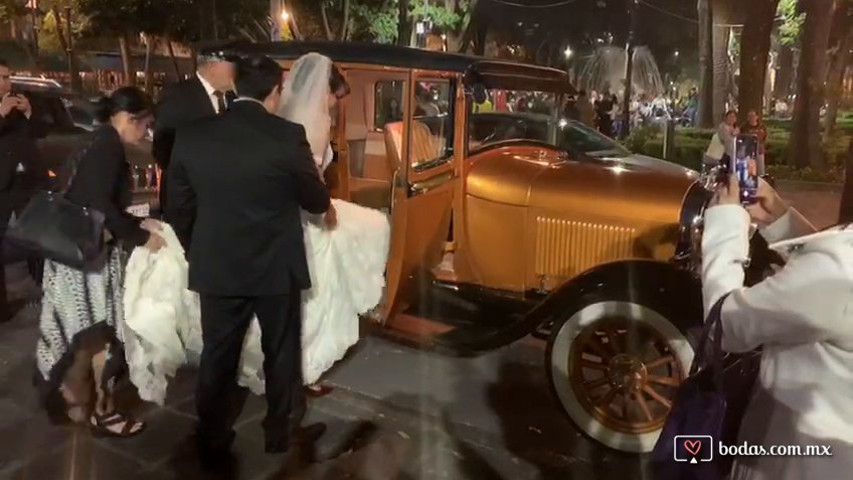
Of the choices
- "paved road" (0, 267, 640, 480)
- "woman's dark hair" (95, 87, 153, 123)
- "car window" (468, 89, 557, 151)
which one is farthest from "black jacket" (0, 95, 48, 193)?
"car window" (468, 89, 557, 151)

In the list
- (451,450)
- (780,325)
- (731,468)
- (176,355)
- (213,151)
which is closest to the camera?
(780,325)

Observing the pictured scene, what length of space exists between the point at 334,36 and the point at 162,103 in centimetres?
1642

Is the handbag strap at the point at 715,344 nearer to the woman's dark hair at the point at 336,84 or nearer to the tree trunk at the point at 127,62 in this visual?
the woman's dark hair at the point at 336,84

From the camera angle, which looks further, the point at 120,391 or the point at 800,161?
the point at 800,161

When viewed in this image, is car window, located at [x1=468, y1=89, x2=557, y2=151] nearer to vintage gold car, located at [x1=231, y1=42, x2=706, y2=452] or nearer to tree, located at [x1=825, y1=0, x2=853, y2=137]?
vintage gold car, located at [x1=231, y1=42, x2=706, y2=452]

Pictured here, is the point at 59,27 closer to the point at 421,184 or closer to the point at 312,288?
the point at 421,184

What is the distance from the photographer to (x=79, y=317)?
359cm

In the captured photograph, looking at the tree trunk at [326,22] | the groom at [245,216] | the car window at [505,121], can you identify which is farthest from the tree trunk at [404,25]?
the groom at [245,216]

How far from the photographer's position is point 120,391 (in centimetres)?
433

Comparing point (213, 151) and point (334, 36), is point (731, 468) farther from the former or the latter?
point (334, 36)

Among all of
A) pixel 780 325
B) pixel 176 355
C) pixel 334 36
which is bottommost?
pixel 176 355

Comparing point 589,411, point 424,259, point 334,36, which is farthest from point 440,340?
point 334,36

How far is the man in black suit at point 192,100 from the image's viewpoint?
4084 millimetres

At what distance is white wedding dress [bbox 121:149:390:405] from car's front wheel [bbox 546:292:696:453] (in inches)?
45.4
